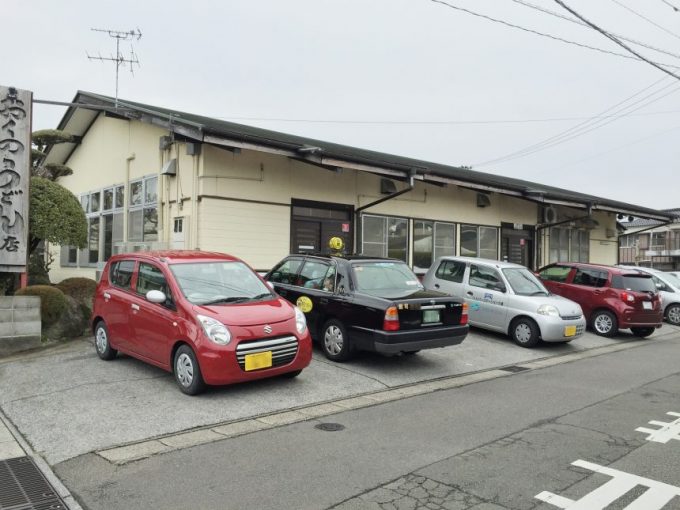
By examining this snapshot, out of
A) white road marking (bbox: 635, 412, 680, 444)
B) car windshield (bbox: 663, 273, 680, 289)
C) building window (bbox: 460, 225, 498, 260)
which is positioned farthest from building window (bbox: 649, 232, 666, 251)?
white road marking (bbox: 635, 412, 680, 444)

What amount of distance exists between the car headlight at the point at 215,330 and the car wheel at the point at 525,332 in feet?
22.3

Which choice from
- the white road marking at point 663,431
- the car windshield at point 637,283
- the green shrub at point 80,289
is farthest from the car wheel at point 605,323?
the green shrub at point 80,289

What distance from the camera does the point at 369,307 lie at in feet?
25.6

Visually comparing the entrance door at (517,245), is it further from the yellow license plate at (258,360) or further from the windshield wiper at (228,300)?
the yellow license plate at (258,360)

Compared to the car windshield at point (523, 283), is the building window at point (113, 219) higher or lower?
higher

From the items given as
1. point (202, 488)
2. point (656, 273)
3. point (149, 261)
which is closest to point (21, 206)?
point (149, 261)

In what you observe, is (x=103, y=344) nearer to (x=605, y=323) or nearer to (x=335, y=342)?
(x=335, y=342)

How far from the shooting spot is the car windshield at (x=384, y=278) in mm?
8422

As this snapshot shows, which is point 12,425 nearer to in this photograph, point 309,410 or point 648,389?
point 309,410

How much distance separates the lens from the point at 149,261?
740 centimetres

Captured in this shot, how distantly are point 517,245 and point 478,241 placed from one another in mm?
2326

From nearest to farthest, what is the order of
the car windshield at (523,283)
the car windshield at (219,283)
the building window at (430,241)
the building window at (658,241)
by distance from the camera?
the car windshield at (219,283) → the car windshield at (523,283) → the building window at (430,241) → the building window at (658,241)

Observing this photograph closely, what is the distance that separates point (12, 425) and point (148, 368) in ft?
7.03

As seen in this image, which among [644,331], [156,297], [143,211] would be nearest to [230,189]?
[143,211]
